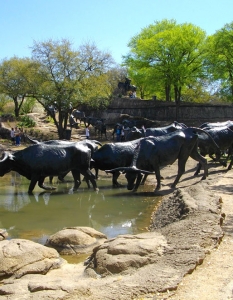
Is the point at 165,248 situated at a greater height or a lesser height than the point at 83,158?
lesser

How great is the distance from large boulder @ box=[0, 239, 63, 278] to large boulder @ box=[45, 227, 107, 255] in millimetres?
907

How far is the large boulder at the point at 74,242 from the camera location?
27.2 feet

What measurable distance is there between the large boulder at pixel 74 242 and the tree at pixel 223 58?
112ft

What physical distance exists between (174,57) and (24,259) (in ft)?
129

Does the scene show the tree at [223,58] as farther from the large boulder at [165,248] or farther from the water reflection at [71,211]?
the large boulder at [165,248]

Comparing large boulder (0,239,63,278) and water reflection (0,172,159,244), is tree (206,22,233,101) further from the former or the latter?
large boulder (0,239,63,278)

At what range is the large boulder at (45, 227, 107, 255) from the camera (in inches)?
327

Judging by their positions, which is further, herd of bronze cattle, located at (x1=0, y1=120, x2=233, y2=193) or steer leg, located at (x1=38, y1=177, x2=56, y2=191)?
steer leg, located at (x1=38, y1=177, x2=56, y2=191)

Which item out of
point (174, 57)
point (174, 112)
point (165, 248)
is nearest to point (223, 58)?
point (174, 57)

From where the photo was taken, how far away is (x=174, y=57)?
43.7m

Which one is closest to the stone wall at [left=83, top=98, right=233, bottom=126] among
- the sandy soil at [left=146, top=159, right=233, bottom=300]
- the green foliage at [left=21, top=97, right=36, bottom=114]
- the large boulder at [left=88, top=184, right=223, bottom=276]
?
the green foliage at [left=21, top=97, right=36, bottom=114]

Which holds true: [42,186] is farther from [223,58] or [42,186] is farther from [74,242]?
[223,58]

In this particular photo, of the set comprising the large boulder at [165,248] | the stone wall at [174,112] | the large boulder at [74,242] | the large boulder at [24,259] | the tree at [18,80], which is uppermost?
the tree at [18,80]

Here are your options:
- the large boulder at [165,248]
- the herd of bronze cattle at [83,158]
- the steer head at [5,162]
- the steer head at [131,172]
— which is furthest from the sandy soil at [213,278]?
the steer head at [5,162]
